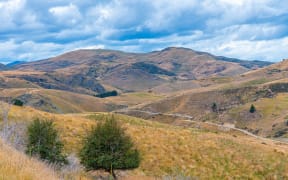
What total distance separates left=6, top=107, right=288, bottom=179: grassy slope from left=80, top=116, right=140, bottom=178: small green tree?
6.64 m

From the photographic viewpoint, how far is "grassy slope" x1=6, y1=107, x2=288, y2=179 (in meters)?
33.2

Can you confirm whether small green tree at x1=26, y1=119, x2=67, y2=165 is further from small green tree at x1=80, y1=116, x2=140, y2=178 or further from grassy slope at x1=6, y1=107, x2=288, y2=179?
grassy slope at x1=6, y1=107, x2=288, y2=179

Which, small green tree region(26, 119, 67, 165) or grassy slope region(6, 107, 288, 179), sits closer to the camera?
small green tree region(26, 119, 67, 165)

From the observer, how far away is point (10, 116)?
3966 cm

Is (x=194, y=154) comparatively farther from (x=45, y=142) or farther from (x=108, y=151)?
(x=45, y=142)

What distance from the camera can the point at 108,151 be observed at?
79.3 ft

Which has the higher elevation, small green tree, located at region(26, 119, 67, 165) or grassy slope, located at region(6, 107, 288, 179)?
small green tree, located at region(26, 119, 67, 165)

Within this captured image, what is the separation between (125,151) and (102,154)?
1.64 metres

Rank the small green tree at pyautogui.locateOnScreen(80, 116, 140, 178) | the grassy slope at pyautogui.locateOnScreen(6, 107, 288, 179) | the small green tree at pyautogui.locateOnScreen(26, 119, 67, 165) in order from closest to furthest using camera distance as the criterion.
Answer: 1. the small green tree at pyautogui.locateOnScreen(26, 119, 67, 165)
2. the small green tree at pyautogui.locateOnScreen(80, 116, 140, 178)
3. the grassy slope at pyautogui.locateOnScreen(6, 107, 288, 179)

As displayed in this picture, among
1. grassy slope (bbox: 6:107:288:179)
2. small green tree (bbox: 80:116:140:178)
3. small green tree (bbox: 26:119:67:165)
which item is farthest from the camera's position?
grassy slope (bbox: 6:107:288:179)

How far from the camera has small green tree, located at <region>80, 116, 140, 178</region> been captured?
23906 mm

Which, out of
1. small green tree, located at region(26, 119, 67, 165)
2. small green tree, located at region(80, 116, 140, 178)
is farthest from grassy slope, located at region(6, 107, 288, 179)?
small green tree, located at region(26, 119, 67, 165)

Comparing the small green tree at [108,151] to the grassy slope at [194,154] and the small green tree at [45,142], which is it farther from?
the grassy slope at [194,154]

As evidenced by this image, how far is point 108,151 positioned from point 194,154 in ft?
48.2
